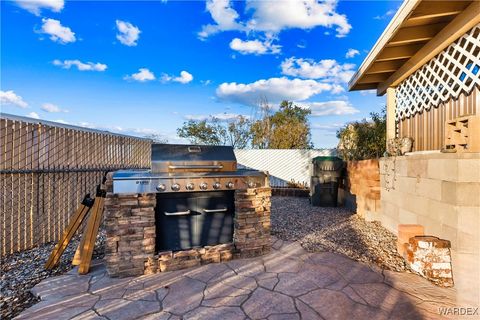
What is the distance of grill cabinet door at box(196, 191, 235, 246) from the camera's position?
124 inches

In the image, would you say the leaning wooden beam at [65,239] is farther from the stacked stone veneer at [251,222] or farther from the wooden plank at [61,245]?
the stacked stone veneer at [251,222]

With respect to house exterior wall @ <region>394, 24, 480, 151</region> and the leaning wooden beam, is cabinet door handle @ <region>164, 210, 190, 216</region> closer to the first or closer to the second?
the leaning wooden beam

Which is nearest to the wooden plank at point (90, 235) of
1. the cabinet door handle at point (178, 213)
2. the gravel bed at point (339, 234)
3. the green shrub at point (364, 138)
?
the cabinet door handle at point (178, 213)

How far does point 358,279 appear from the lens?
272 centimetres

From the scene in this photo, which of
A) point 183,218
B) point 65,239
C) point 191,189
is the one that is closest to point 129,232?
point 183,218

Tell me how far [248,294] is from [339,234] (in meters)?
2.76

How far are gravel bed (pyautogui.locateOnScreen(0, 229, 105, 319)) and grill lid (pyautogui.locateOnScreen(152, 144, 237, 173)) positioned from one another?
1792 mm

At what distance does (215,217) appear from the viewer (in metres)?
3.25

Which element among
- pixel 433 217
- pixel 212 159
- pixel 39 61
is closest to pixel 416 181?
pixel 433 217

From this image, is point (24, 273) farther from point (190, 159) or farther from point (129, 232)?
point (190, 159)

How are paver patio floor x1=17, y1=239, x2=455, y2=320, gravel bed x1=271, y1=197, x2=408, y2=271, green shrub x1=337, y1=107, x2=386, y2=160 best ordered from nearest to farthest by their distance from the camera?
paver patio floor x1=17, y1=239, x2=455, y2=320 < gravel bed x1=271, y1=197, x2=408, y2=271 < green shrub x1=337, y1=107, x2=386, y2=160

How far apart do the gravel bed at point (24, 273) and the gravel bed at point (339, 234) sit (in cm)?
345

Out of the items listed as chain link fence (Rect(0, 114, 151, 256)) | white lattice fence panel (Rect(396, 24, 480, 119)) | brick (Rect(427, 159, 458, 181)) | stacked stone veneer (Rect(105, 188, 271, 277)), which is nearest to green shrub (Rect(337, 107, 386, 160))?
white lattice fence panel (Rect(396, 24, 480, 119))

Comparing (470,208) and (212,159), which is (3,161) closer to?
(212,159)
